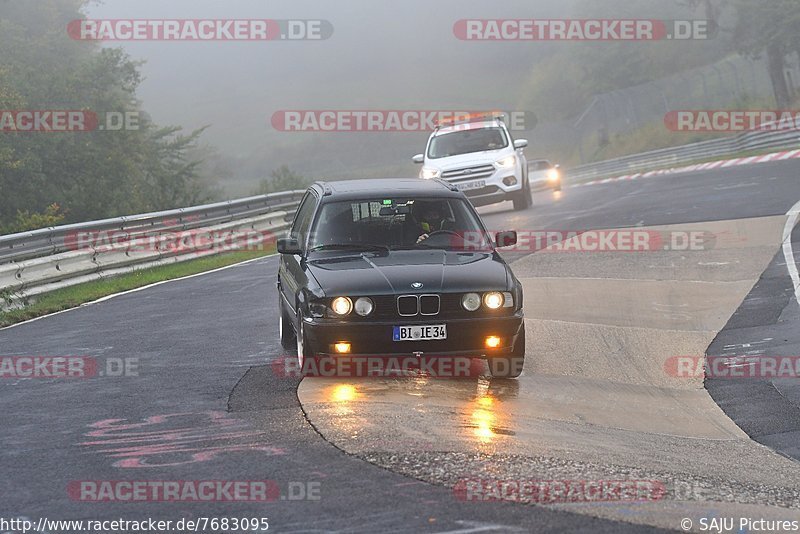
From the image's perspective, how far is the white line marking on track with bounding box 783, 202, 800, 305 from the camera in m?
14.7

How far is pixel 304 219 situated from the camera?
1140 cm

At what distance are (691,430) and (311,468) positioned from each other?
326 cm

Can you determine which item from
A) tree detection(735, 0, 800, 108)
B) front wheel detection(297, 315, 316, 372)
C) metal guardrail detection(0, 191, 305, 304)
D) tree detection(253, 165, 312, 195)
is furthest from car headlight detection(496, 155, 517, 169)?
tree detection(735, 0, 800, 108)

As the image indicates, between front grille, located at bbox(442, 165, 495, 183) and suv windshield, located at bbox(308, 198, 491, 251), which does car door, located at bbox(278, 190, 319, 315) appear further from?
front grille, located at bbox(442, 165, 495, 183)

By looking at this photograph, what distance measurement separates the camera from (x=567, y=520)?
5.55 meters

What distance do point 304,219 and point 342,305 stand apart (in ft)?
7.63

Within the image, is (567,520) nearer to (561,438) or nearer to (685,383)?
(561,438)

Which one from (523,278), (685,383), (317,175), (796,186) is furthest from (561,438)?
(317,175)

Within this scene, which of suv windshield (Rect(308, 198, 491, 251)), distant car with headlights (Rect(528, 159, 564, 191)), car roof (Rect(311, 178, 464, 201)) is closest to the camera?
suv windshield (Rect(308, 198, 491, 251))

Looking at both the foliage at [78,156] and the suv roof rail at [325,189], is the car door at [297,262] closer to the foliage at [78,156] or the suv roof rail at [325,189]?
the suv roof rail at [325,189]

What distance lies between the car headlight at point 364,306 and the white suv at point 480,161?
16.4 meters

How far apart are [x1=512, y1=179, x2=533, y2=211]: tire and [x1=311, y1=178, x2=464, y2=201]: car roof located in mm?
15921

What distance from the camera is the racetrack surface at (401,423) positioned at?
→ 599 cm

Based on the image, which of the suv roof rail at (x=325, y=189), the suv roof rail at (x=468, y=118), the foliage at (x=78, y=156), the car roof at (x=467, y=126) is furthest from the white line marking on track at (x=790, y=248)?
the foliage at (x=78, y=156)
